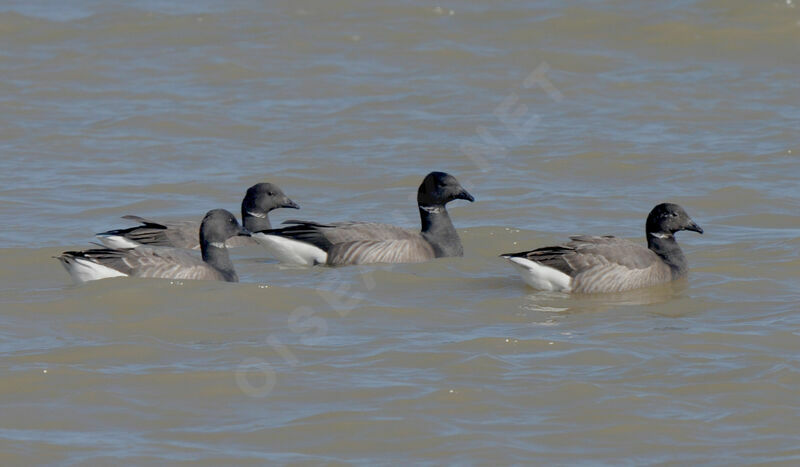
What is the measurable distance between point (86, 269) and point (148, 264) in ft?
1.60

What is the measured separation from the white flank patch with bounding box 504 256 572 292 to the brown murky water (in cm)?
11

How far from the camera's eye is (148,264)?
36.7 ft

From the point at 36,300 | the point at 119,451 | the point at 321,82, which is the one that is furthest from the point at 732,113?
the point at 119,451

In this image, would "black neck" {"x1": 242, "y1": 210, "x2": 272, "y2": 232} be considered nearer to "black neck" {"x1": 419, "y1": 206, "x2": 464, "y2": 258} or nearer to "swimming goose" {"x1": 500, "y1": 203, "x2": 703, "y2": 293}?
"black neck" {"x1": 419, "y1": 206, "x2": 464, "y2": 258}

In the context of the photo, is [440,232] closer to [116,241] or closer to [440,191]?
[440,191]

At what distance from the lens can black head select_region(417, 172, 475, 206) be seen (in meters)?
13.1

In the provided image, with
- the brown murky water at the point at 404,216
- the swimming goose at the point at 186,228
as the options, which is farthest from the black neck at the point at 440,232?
the swimming goose at the point at 186,228

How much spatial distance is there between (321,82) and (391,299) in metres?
9.79

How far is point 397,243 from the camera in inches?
497

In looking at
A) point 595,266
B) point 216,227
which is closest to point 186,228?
point 216,227

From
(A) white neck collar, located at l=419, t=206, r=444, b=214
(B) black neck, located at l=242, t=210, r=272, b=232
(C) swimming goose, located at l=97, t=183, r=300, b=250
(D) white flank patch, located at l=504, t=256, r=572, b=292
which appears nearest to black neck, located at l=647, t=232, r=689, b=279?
(D) white flank patch, located at l=504, t=256, r=572, b=292

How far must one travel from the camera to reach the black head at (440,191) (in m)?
13.1

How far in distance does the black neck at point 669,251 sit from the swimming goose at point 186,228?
3.60m

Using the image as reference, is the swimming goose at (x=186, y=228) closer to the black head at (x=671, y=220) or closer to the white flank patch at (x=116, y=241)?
the white flank patch at (x=116, y=241)
